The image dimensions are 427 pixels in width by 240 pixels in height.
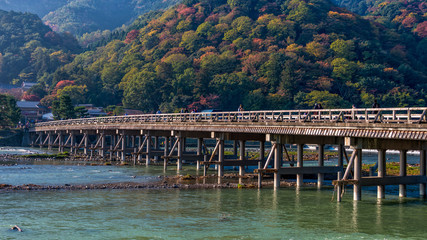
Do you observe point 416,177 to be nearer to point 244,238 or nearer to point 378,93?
point 244,238

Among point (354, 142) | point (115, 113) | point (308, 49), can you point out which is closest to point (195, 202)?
point (354, 142)

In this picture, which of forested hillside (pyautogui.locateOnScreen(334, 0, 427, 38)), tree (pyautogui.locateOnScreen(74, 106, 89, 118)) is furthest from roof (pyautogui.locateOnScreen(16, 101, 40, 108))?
forested hillside (pyautogui.locateOnScreen(334, 0, 427, 38))

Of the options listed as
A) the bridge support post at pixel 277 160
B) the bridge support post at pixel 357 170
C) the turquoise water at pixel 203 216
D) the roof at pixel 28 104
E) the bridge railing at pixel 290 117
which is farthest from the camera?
the roof at pixel 28 104

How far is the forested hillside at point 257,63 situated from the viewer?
108m

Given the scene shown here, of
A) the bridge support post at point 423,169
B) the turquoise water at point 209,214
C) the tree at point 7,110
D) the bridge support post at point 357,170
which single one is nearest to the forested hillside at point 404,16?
the tree at point 7,110

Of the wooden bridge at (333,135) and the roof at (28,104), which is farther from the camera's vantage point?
the roof at (28,104)

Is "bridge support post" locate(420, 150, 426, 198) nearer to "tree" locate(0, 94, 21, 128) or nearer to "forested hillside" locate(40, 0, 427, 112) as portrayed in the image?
"forested hillside" locate(40, 0, 427, 112)

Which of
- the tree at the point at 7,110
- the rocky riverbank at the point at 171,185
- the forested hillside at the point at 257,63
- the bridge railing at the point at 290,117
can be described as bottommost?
the rocky riverbank at the point at 171,185

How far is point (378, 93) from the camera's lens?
350ft

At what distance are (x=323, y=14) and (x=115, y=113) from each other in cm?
6360

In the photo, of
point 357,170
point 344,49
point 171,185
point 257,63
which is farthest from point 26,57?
point 357,170

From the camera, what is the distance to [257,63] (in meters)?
116

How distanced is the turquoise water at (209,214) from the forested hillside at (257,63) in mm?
74987

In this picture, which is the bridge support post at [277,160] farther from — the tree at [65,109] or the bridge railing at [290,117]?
the tree at [65,109]
